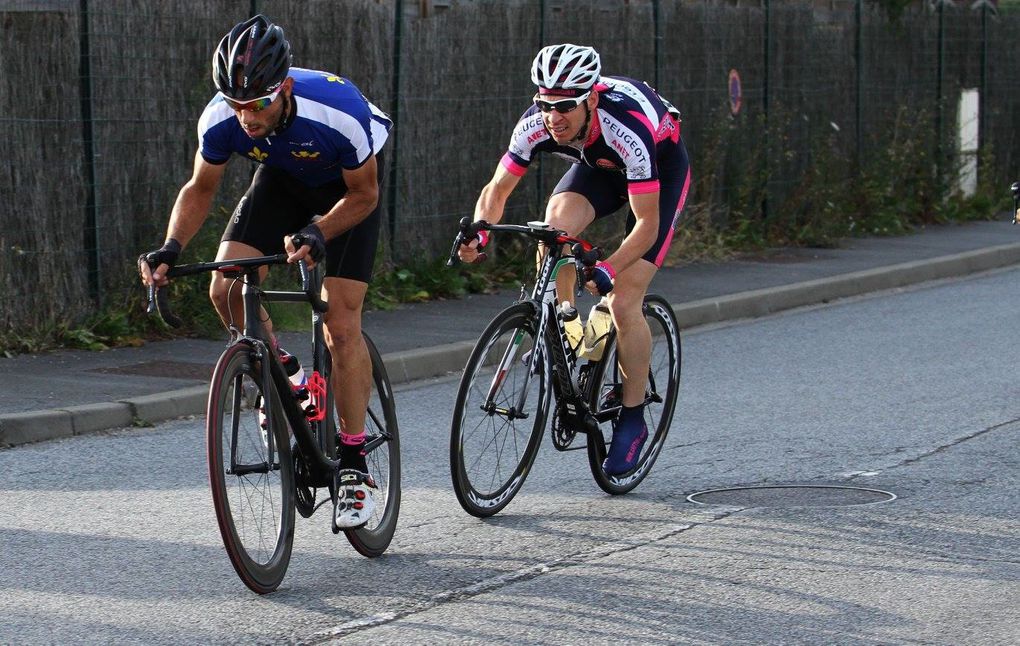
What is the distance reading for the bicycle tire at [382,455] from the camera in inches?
233

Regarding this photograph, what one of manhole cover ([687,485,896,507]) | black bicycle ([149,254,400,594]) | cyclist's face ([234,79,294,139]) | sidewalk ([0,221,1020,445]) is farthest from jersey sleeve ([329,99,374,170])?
sidewalk ([0,221,1020,445])

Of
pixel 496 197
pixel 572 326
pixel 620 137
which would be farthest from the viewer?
pixel 572 326

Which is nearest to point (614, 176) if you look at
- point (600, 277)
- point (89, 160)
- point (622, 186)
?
point (622, 186)

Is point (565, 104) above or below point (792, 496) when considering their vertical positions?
above

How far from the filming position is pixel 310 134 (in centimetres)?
544

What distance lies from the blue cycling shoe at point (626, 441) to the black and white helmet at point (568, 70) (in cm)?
141

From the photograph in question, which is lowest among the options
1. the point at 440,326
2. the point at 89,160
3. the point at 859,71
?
the point at 440,326

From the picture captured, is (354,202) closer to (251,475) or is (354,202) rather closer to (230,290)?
(230,290)

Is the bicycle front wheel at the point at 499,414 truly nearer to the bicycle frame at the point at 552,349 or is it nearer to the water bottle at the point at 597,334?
the bicycle frame at the point at 552,349

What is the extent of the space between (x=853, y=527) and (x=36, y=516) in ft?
10.1

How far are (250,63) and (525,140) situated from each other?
1.78m

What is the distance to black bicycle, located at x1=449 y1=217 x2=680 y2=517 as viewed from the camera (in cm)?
621

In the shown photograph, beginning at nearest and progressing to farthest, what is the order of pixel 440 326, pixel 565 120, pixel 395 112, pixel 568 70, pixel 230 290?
pixel 230 290, pixel 568 70, pixel 565 120, pixel 440 326, pixel 395 112

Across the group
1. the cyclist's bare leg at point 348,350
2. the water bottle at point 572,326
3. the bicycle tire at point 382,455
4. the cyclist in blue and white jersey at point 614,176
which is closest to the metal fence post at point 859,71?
the cyclist in blue and white jersey at point 614,176
